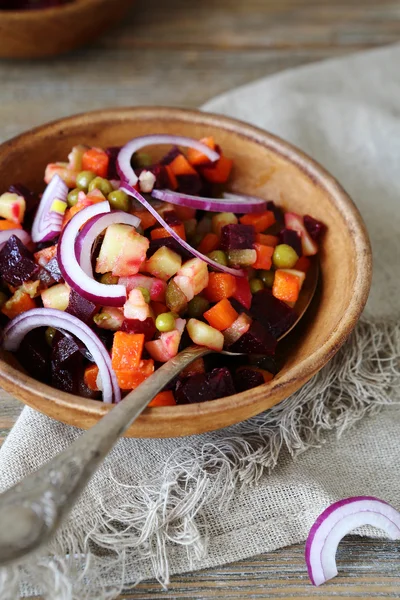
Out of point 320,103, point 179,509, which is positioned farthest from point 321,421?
point 320,103

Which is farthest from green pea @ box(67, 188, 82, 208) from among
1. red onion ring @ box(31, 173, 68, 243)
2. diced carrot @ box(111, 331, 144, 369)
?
diced carrot @ box(111, 331, 144, 369)

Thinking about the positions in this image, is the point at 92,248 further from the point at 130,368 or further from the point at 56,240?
the point at 130,368

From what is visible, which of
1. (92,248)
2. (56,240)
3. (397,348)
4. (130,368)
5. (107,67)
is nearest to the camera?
(130,368)

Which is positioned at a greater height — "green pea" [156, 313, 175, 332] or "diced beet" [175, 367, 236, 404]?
"green pea" [156, 313, 175, 332]

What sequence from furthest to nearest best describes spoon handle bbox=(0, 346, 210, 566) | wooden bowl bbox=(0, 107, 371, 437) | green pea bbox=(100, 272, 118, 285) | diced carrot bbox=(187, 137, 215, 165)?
diced carrot bbox=(187, 137, 215, 165) < green pea bbox=(100, 272, 118, 285) < wooden bowl bbox=(0, 107, 371, 437) < spoon handle bbox=(0, 346, 210, 566)

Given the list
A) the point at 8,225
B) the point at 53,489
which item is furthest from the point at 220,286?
the point at 53,489

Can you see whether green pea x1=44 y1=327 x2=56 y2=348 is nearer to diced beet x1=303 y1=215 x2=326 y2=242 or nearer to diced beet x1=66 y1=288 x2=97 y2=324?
diced beet x1=66 y1=288 x2=97 y2=324

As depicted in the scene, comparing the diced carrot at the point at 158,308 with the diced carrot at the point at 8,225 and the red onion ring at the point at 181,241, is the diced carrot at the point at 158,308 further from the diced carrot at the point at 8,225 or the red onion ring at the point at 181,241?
the diced carrot at the point at 8,225

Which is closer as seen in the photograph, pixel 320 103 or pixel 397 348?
pixel 397 348

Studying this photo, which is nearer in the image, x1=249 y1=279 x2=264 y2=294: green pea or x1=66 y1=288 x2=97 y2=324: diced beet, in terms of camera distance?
x1=66 y1=288 x2=97 y2=324: diced beet
